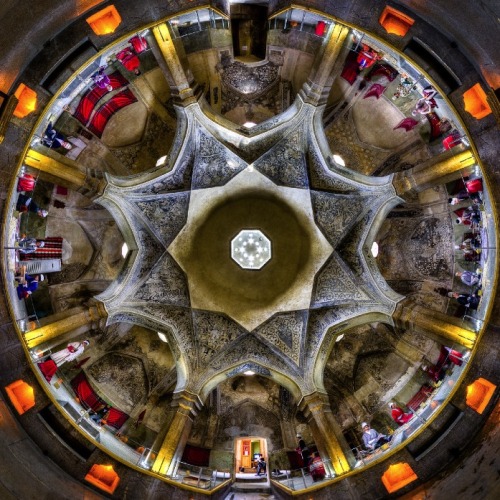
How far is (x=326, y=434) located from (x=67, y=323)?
9795 millimetres

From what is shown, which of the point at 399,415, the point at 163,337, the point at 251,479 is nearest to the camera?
the point at 251,479

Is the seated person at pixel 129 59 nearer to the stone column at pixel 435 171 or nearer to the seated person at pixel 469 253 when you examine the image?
the stone column at pixel 435 171

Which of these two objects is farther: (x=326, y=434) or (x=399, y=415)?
(x=399, y=415)

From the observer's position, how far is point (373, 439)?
15469mm

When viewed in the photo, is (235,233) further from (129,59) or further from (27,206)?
(27,206)

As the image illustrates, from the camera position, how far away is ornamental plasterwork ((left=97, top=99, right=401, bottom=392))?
1641cm

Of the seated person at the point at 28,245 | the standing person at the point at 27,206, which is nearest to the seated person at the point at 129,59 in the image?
the standing person at the point at 27,206

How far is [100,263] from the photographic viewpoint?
18281mm

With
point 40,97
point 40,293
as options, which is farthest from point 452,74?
point 40,293

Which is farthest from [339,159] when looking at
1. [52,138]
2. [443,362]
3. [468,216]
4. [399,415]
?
[52,138]

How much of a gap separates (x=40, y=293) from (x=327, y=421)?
12.1m

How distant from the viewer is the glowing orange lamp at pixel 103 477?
538 inches

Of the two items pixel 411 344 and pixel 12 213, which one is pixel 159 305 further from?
pixel 411 344

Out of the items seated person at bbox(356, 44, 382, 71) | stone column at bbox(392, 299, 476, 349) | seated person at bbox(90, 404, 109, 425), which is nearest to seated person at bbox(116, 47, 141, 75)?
seated person at bbox(356, 44, 382, 71)
